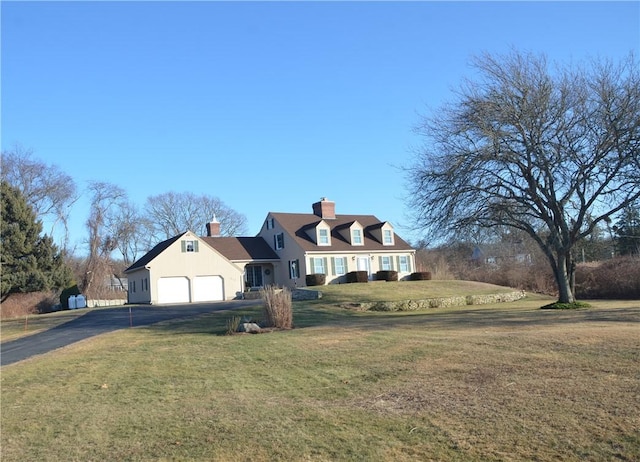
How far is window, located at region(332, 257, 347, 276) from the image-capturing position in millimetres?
41625

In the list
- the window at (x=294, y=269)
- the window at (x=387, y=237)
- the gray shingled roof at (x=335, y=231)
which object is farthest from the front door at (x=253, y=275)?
the window at (x=387, y=237)

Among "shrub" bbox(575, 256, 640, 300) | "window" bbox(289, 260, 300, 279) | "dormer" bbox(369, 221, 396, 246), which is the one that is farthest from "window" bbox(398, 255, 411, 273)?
"shrub" bbox(575, 256, 640, 300)

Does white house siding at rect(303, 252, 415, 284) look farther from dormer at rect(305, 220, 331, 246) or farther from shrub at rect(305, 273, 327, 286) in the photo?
dormer at rect(305, 220, 331, 246)

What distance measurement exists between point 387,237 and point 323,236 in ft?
19.9

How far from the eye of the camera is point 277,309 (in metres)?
16.8

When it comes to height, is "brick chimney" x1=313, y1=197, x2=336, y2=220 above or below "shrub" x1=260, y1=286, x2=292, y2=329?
above

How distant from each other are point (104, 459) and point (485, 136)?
19075mm

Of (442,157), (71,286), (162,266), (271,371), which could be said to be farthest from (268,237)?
(271,371)

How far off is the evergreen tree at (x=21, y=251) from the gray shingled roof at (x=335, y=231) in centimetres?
1750

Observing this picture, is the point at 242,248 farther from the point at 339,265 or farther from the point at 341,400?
the point at 341,400

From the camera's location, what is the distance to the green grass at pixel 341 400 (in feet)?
18.0

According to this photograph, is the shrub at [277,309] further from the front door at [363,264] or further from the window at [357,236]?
the window at [357,236]

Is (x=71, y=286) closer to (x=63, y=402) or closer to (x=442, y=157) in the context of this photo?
(x=442, y=157)

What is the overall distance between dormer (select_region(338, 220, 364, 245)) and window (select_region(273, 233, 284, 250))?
15.3ft
